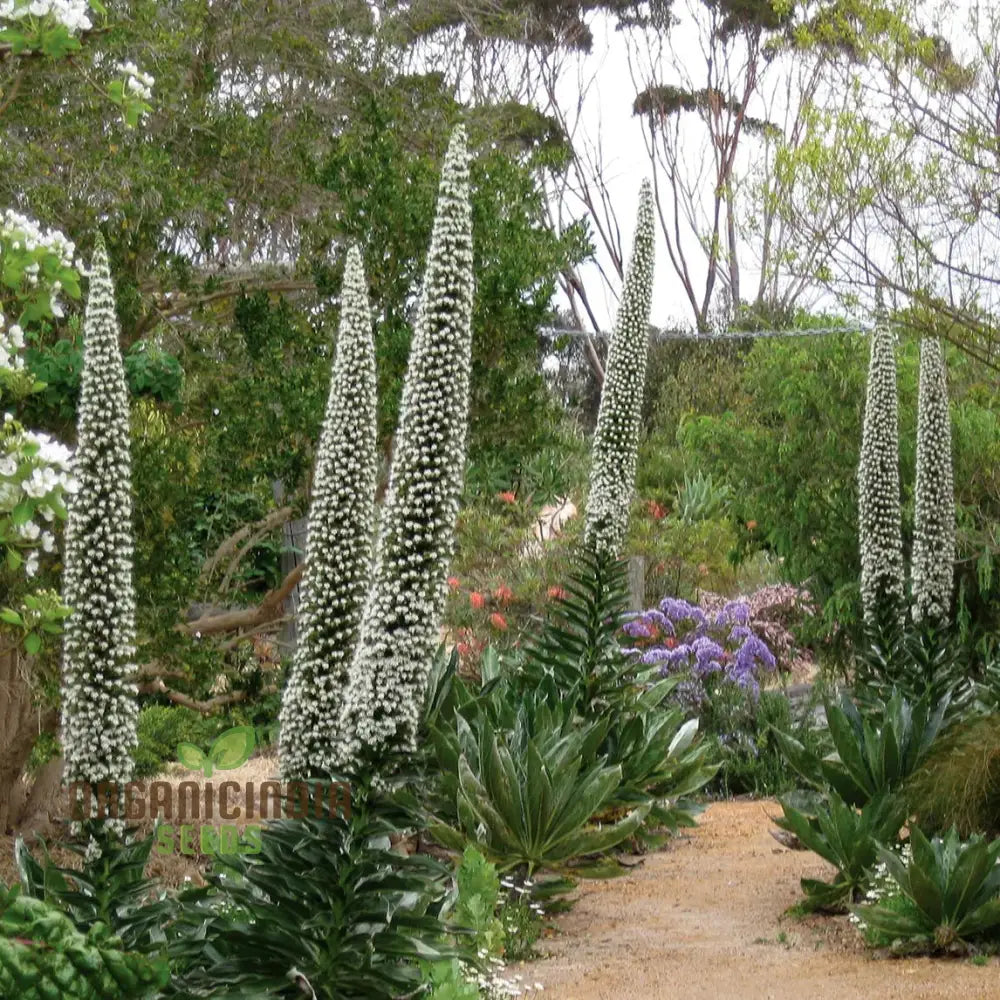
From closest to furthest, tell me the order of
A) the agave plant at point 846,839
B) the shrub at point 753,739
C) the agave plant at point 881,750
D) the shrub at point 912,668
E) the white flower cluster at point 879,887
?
the white flower cluster at point 879,887 < the agave plant at point 846,839 < the agave plant at point 881,750 < the shrub at point 912,668 < the shrub at point 753,739

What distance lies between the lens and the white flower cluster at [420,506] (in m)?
5.12

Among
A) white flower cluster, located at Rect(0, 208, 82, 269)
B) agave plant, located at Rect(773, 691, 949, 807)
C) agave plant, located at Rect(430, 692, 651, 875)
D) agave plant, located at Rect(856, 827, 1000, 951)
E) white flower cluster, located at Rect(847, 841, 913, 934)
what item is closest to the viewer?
white flower cluster, located at Rect(0, 208, 82, 269)

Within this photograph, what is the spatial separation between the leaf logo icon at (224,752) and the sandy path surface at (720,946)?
9.93ft

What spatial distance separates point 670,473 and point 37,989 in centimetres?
1987

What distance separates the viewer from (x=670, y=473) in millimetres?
22641

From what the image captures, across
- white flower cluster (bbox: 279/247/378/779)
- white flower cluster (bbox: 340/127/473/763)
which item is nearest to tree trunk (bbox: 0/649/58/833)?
white flower cluster (bbox: 279/247/378/779)

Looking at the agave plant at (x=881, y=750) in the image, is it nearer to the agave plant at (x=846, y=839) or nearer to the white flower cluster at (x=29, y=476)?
the agave plant at (x=846, y=839)

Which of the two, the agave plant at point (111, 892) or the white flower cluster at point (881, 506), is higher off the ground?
the white flower cluster at point (881, 506)

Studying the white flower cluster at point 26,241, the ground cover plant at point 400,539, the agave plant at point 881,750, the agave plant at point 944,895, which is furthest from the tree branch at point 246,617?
the white flower cluster at point 26,241

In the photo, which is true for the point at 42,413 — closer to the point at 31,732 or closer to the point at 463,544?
the point at 31,732

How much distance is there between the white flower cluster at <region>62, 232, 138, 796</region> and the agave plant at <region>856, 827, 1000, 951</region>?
3302 millimetres

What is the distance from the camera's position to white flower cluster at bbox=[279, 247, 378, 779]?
509 cm

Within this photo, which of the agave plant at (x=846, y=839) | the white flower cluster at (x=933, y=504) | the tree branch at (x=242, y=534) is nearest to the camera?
the agave plant at (x=846, y=839)

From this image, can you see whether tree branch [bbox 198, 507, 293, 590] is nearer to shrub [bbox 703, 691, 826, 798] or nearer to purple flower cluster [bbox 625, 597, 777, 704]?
purple flower cluster [bbox 625, 597, 777, 704]
